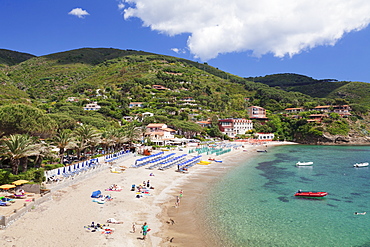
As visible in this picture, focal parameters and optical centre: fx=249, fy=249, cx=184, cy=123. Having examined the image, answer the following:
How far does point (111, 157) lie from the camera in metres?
44.5

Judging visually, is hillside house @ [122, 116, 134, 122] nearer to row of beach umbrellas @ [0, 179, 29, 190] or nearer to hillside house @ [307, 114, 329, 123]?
hillside house @ [307, 114, 329, 123]

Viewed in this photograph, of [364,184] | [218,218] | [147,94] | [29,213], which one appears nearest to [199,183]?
[218,218]

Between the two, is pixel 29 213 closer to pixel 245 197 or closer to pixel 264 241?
pixel 264 241

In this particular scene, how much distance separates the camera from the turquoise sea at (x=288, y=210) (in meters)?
18.3

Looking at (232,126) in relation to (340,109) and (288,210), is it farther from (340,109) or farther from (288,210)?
(288,210)

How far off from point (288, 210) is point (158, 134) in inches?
2128

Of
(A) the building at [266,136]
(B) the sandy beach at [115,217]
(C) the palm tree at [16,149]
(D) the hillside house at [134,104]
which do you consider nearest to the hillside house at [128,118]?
(D) the hillside house at [134,104]

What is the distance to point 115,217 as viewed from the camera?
64.2 feet

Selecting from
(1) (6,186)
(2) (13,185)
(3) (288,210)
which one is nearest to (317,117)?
(3) (288,210)

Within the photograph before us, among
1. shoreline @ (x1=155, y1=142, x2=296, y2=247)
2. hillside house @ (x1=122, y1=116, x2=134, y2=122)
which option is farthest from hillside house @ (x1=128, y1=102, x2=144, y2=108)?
shoreline @ (x1=155, y1=142, x2=296, y2=247)

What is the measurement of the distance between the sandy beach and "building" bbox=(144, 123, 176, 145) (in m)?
39.2

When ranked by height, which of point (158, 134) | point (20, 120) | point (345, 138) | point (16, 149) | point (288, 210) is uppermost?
point (20, 120)

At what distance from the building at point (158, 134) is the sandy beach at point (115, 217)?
129 ft

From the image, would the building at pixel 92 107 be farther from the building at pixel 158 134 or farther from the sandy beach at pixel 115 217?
the sandy beach at pixel 115 217
